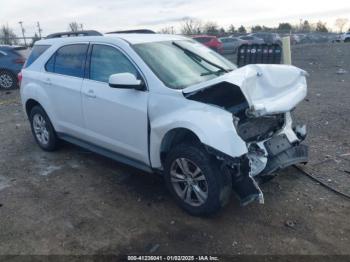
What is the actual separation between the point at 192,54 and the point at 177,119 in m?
1.26

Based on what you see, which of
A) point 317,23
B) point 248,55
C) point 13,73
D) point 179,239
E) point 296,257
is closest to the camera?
point 296,257

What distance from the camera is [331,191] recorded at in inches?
177

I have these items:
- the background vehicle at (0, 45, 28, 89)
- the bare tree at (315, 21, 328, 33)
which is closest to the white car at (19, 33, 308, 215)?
the background vehicle at (0, 45, 28, 89)

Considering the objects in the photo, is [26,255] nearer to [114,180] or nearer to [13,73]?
[114,180]

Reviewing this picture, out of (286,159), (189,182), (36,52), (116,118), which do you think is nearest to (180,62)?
(116,118)

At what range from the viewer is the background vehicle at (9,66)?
13.3 meters

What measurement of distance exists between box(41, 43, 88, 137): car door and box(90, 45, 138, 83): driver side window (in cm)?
22

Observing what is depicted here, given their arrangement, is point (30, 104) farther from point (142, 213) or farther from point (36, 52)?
point (142, 213)

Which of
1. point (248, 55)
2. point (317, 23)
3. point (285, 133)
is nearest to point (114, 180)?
point (285, 133)

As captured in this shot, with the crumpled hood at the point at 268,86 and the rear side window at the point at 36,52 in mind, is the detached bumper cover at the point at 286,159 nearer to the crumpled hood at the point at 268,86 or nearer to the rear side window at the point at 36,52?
the crumpled hood at the point at 268,86

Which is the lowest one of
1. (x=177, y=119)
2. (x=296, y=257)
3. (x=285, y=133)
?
(x=296, y=257)

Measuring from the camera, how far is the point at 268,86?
4.05 m

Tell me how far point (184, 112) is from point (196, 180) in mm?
707

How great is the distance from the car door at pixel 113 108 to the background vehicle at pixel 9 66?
963 centimetres
